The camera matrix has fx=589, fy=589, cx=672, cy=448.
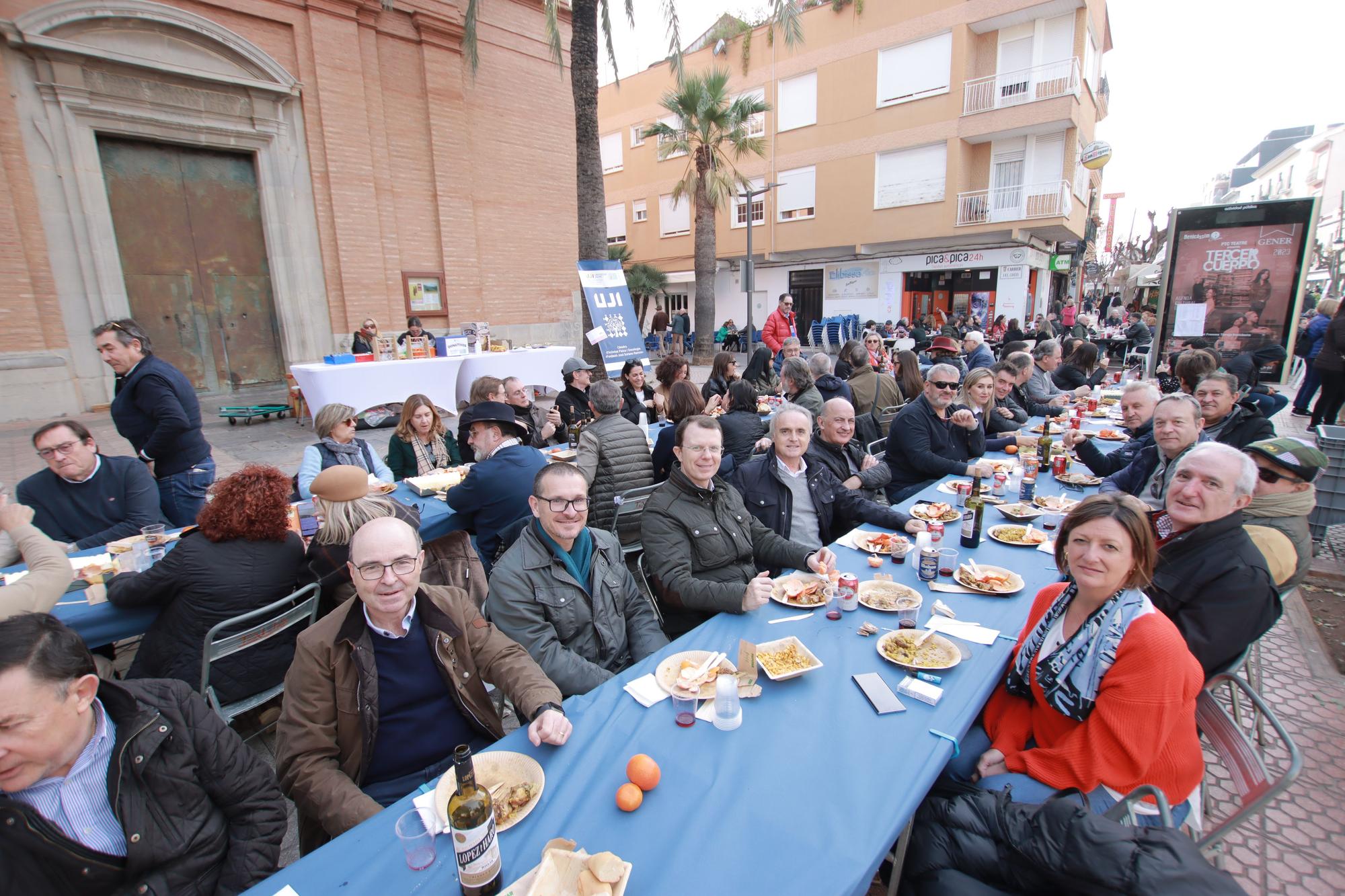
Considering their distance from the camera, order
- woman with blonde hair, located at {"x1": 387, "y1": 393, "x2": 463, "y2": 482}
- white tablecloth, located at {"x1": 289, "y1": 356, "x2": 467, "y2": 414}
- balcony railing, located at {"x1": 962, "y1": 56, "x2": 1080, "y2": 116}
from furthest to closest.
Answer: balcony railing, located at {"x1": 962, "y1": 56, "x2": 1080, "y2": 116} < white tablecloth, located at {"x1": 289, "y1": 356, "x2": 467, "y2": 414} < woman with blonde hair, located at {"x1": 387, "y1": 393, "x2": 463, "y2": 482}

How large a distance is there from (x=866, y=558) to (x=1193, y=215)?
9.64 m

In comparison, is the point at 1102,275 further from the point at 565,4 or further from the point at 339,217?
the point at 339,217

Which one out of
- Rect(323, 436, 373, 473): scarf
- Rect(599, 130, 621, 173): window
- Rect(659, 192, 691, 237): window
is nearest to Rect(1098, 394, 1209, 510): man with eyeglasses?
Rect(323, 436, 373, 473): scarf

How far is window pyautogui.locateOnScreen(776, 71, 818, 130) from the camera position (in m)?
22.8

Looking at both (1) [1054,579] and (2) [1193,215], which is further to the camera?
(2) [1193,215]

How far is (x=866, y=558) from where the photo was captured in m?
3.31

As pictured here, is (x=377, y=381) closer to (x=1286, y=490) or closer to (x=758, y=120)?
(x=1286, y=490)

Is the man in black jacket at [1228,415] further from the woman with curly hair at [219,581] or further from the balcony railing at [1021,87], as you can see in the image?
the balcony railing at [1021,87]

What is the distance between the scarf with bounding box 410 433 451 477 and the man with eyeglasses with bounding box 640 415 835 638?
9.83ft

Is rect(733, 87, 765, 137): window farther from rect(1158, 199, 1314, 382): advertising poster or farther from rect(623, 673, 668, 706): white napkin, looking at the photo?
rect(623, 673, 668, 706): white napkin

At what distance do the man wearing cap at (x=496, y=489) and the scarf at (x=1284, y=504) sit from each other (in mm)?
4131

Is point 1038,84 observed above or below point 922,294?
above

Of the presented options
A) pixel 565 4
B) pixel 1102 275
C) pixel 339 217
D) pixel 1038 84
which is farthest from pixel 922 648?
pixel 1102 275

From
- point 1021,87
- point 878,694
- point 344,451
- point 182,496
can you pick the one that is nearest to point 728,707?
point 878,694
